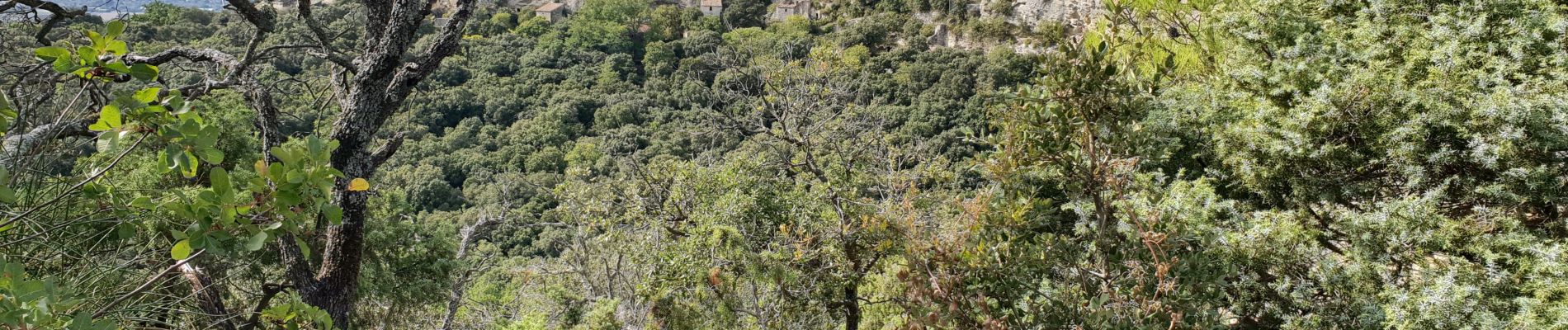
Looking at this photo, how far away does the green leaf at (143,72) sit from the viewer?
1437 mm

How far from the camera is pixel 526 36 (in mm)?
35875

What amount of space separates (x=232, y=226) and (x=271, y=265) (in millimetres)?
4793

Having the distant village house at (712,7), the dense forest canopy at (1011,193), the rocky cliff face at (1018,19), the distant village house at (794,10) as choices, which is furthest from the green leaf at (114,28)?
the distant village house at (712,7)

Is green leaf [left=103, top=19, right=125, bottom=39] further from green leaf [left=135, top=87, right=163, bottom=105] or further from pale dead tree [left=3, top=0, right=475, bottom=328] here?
pale dead tree [left=3, top=0, right=475, bottom=328]

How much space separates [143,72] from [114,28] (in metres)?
0.09

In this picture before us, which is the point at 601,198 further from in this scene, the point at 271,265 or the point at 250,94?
the point at 250,94

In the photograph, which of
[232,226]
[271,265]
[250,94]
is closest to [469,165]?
[271,265]

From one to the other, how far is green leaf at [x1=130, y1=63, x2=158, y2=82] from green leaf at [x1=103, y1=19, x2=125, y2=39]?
7cm

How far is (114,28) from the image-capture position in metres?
1.41

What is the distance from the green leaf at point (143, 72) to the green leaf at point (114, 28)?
66mm

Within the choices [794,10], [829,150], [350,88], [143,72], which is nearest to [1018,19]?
[794,10]

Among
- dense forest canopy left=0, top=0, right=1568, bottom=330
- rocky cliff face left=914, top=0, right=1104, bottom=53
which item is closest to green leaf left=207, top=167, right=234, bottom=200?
dense forest canopy left=0, top=0, right=1568, bottom=330

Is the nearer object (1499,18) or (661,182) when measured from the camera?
(1499,18)

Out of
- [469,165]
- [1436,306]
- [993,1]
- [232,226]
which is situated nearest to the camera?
[232,226]
